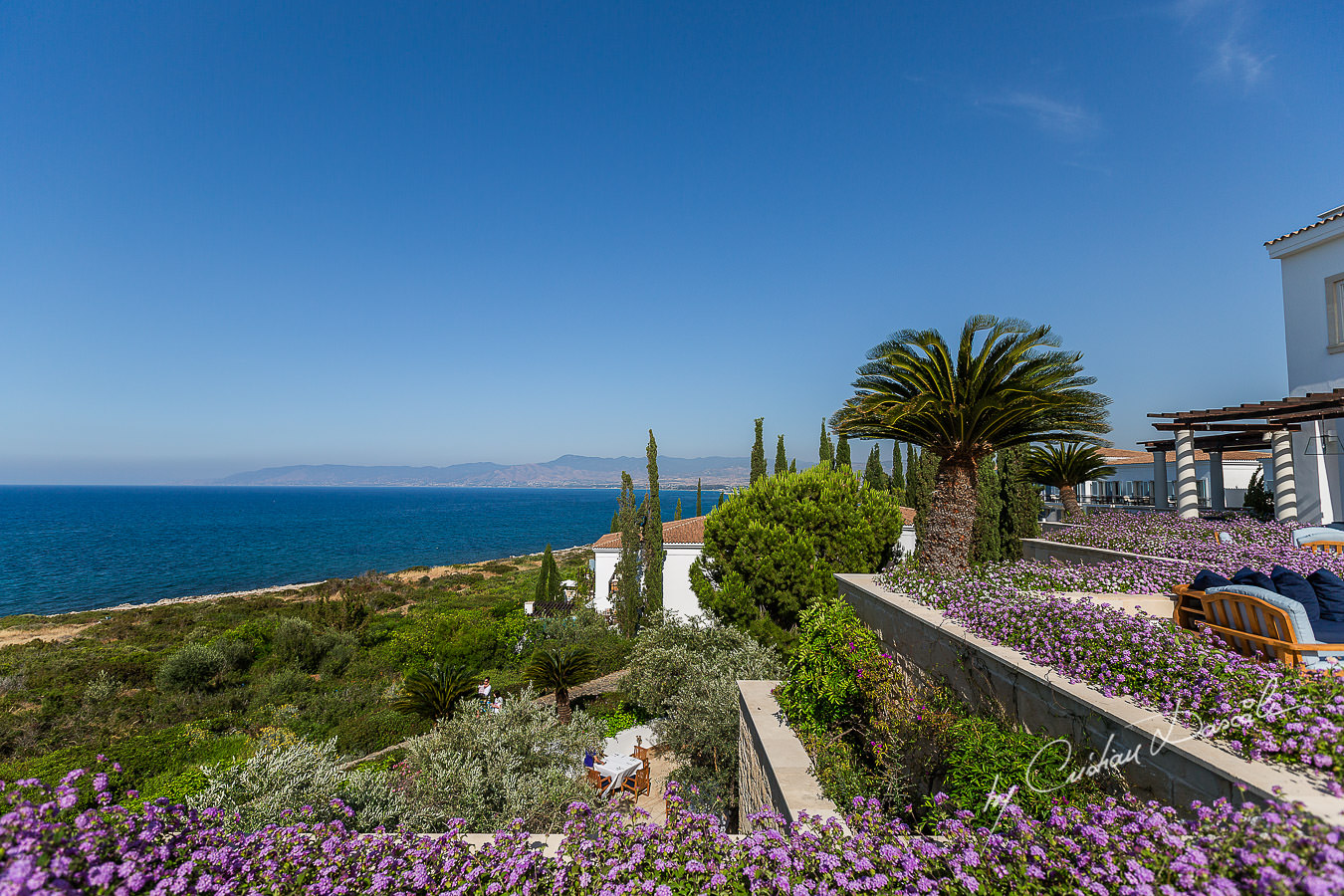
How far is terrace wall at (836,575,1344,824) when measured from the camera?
Answer: 2760mm

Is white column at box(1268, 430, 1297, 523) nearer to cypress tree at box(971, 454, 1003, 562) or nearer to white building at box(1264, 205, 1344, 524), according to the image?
white building at box(1264, 205, 1344, 524)

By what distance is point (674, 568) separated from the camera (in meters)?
23.7

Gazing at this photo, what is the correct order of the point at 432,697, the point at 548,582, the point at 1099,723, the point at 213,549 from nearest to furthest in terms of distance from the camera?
the point at 1099,723 < the point at 432,697 < the point at 548,582 < the point at 213,549

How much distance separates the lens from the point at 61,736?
15164 millimetres

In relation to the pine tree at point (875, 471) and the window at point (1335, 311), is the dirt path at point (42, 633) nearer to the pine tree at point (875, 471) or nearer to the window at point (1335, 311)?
the pine tree at point (875, 471)

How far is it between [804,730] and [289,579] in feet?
195

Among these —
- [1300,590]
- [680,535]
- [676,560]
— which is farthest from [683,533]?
[1300,590]

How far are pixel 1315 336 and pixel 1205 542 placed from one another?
6696 millimetres

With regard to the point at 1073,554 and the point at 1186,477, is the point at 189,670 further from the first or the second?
the point at 1186,477

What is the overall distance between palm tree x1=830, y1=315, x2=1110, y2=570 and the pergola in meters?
3.07

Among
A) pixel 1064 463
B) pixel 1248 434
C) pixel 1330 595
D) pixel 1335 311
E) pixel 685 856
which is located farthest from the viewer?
pixel 1064 463

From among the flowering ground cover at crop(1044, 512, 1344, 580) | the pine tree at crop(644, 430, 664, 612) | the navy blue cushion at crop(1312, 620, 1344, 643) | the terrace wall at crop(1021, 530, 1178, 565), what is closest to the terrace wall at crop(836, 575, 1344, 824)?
the navy blue cushion at crop(1312, 620, 1344, 643)

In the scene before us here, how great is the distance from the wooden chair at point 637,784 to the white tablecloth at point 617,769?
0.12m

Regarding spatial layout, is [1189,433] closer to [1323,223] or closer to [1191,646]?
[1323,223]
